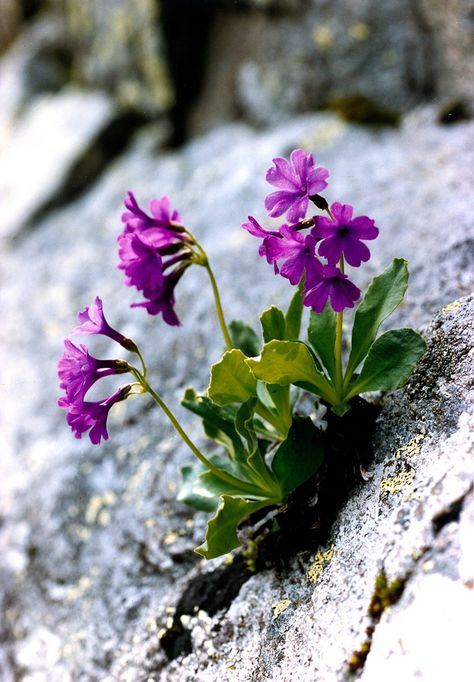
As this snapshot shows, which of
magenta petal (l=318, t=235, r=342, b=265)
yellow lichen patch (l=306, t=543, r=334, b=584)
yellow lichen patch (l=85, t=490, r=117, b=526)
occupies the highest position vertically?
magenta petal (l=318, t=235, r=342, b=265)

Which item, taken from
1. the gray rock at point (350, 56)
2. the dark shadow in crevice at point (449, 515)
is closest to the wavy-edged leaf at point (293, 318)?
the dark shadow in crevice at point (449, 515)

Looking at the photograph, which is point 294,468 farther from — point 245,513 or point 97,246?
point 97,246

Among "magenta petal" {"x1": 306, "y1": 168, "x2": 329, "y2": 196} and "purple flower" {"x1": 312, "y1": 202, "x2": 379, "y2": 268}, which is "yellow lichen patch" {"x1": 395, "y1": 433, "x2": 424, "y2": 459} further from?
"magenta petal" {"x1": 306, "y1": 168, "x2": 329, "y2": 196}

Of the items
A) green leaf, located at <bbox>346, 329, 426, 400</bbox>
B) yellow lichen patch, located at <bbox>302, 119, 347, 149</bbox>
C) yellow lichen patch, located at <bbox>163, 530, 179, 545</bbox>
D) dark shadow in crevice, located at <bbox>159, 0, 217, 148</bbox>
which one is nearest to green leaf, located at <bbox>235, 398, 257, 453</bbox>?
green leaf, located at <bbox>346, 329, 426, 400</bbox>

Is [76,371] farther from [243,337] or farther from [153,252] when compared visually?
[243,337]

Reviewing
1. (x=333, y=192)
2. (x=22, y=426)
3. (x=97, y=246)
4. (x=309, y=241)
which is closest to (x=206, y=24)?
(x=97, y=246)

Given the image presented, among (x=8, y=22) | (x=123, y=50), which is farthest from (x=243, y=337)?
(x=8, y=22)

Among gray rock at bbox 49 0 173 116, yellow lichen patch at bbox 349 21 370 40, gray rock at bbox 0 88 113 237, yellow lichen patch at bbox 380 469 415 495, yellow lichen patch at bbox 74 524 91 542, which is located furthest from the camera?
gray rock at bbox 0 88 113 237
